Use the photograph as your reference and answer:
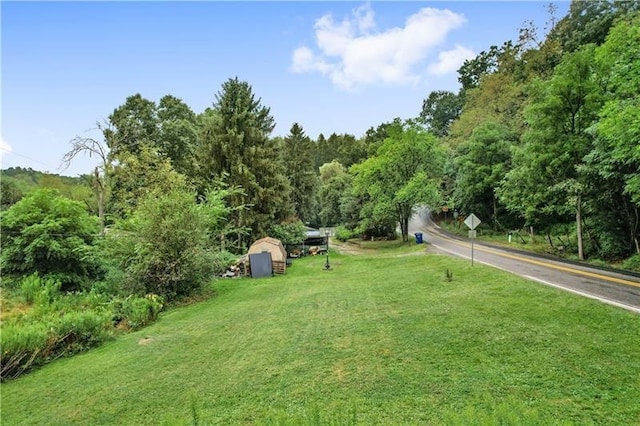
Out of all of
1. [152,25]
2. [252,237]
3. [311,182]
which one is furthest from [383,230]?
[152,25]

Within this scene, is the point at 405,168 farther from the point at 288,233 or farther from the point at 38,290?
the point at 38,290

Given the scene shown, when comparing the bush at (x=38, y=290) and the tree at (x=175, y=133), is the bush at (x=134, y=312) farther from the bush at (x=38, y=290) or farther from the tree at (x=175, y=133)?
the tree at (x=175, y=133)

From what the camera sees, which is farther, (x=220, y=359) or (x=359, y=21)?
(x=359, y=21)

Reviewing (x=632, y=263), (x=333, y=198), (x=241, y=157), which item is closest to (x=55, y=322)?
(x=241, y=157)

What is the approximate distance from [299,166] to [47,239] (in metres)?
34.0

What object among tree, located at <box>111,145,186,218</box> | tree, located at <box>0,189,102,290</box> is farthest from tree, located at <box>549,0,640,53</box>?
tree, located at <box>0,189,102,290</box>

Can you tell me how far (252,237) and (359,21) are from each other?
19359mm

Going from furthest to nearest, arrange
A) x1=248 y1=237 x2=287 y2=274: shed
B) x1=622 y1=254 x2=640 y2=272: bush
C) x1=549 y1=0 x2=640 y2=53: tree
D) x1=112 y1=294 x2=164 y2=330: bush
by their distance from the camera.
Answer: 1. x1=549 y1=0 x2=640 y2=53: tree
2. x1=248 y1=237 x2=287 y2=274: shed
3. x1=622 y1=254 x2=640 y2=272: bush
4. x1=112 y1=294 x2=164 y2=330: bush

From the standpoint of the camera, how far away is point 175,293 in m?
15.0

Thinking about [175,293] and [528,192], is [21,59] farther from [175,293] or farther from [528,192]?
[528,192]

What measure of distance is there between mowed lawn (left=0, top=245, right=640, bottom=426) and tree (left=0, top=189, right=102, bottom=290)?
6487 mm

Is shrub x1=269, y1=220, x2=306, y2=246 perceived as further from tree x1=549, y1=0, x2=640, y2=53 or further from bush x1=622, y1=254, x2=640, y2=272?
tree x1=549, y1=0, x2=640, y2=53

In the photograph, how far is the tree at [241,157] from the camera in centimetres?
2853

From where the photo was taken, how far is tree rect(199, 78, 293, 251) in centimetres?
2853
